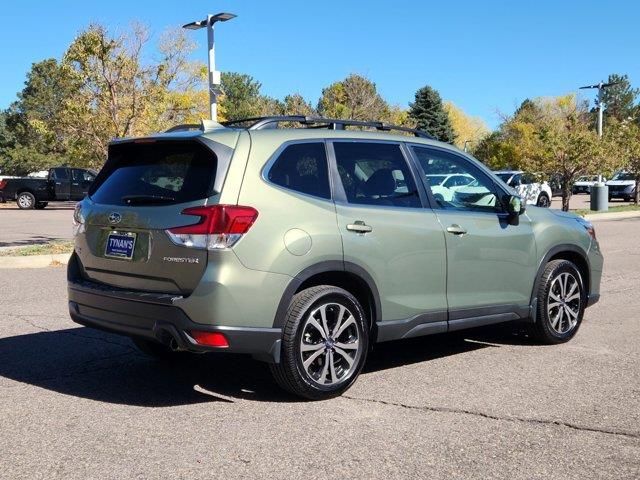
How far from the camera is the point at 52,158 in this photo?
62.1 metres

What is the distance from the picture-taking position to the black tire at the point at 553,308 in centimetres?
614

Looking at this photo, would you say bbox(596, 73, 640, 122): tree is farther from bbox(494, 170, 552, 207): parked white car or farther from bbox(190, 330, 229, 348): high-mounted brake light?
bbox(190, 330, 229, 348): high-mounted brake light

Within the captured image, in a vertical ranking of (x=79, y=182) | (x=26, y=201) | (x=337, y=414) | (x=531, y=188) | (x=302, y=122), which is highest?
(x=302, y=122)

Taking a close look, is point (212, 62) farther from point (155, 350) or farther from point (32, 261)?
point (155, 350)

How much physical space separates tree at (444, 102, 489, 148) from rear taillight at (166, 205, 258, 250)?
289ft

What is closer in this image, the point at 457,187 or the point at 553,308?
the point at 457,187

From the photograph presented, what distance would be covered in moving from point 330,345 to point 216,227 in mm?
1124

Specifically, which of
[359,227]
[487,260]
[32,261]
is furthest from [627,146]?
[359,227]

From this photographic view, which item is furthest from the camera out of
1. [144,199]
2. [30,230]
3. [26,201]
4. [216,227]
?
[26,201]

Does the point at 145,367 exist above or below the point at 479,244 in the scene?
below

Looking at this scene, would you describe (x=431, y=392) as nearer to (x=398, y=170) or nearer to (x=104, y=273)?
(x=398, y=170)

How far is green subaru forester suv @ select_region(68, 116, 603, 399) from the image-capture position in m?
4.36

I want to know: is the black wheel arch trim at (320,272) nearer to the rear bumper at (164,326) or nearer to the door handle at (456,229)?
the rear bumper at (164,326)

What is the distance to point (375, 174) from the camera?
5270 mm
